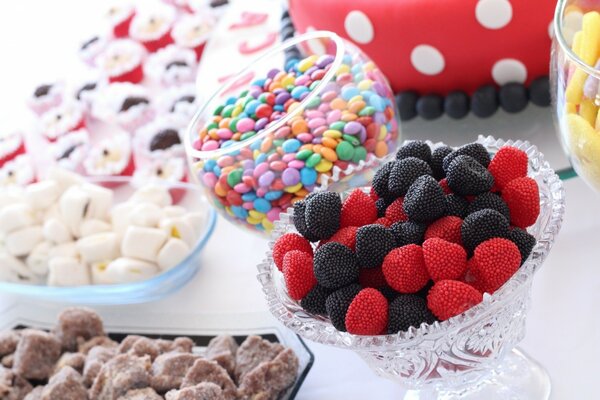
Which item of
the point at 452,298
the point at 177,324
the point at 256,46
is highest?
the point at 452,298

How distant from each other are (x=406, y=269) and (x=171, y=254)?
480 millimetres

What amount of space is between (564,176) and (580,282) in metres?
0.15

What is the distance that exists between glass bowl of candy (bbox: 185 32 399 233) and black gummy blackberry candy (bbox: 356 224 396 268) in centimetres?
20

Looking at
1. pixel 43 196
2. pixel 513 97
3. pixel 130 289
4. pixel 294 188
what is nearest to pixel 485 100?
pixel 513 97

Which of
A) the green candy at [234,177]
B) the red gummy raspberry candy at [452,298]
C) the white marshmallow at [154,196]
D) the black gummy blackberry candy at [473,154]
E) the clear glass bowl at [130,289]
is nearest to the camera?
the red gummy raspberry candy at [452,298]

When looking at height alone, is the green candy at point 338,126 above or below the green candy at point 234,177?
above

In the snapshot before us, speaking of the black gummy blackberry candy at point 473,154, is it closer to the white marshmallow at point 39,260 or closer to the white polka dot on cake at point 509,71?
the white polka dot on cake at point 509,71

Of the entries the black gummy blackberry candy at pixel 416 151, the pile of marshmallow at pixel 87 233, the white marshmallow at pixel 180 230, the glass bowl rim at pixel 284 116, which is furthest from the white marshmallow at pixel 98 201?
the black gummy blackberry candy at pixel 416 151

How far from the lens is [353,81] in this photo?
0.98 m

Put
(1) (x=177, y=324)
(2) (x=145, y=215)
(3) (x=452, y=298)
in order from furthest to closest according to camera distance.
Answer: (2) (x=145, y=215) → (1) (x=177, y=324) → (3) (x=452, y=298)

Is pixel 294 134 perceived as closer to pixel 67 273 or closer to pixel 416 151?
pixel 416 151

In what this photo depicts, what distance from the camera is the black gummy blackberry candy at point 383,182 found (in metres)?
0.76

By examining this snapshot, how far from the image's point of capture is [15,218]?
1.15 m

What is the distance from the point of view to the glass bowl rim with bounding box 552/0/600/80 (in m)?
0.75
